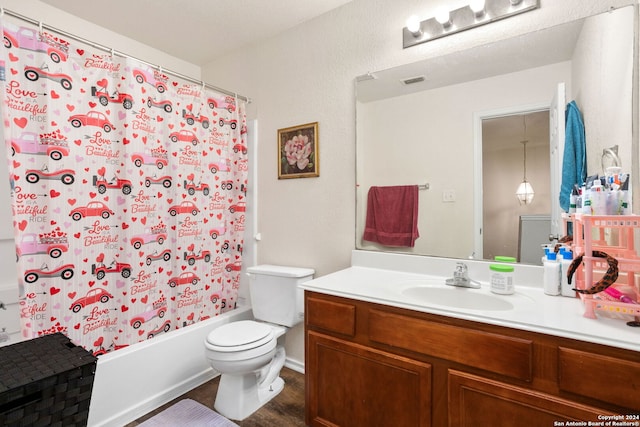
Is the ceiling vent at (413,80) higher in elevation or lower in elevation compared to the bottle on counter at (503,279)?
higher

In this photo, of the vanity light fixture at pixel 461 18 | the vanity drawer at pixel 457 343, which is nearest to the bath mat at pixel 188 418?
the vanity drawer at pixel 457 343

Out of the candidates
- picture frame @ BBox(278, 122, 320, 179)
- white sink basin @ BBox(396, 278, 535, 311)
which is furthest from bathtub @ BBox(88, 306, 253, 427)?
white sink basin @ BBox(396, 278, 535, 311)

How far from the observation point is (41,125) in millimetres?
1562

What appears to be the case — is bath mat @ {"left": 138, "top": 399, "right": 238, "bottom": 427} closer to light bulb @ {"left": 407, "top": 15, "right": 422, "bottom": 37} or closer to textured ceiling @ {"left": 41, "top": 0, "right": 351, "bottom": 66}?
light bulb @ {"left": 407, "top": 15, "right": 422, "bottom": 37}

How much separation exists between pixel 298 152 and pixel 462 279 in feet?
4.48

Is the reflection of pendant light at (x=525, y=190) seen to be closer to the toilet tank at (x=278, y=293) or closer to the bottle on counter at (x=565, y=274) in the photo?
the bottle on counter at (x=565, y=274)

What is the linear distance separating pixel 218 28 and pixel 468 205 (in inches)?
82.7

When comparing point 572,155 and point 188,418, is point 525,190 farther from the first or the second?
point 188,418

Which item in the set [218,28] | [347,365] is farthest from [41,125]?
[347,365]

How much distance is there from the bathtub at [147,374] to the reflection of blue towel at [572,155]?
86.7 inches

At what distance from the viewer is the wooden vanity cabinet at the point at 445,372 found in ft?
3.20

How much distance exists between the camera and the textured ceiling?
205 cm

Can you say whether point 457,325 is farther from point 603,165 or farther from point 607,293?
point 603,165

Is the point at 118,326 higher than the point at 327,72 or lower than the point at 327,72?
lower
